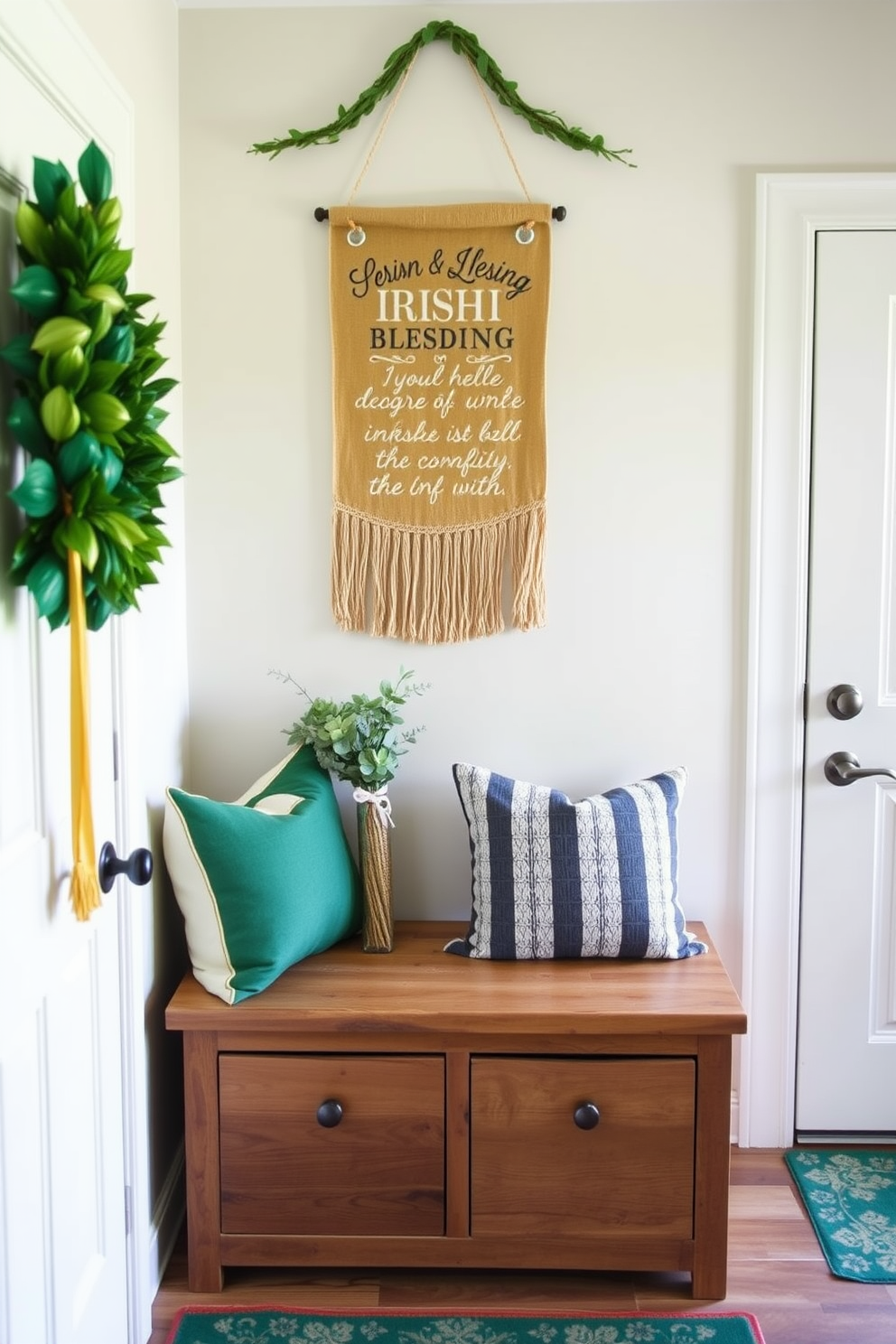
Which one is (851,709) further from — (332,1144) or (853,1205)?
(332,1144)

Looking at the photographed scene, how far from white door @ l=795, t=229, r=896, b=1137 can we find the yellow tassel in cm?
155

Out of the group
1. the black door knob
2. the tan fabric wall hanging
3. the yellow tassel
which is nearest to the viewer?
the yellow tassel

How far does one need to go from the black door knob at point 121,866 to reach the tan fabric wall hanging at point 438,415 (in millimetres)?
825

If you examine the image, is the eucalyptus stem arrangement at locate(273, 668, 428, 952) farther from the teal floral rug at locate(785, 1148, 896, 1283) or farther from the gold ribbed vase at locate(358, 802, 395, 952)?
the teal floral rug at locate(785, 1148, 896, 1283)

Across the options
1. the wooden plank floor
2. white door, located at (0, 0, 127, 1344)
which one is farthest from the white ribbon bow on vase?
the wooden plank floor

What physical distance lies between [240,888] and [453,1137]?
23.6 inches

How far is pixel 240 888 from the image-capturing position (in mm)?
2008

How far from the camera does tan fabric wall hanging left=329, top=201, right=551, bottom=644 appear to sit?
2301 millimetres

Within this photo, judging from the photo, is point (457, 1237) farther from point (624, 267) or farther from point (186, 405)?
point (624, 267)

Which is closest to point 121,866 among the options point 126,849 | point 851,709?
point 126,849

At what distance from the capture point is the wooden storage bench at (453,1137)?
202 centimetres

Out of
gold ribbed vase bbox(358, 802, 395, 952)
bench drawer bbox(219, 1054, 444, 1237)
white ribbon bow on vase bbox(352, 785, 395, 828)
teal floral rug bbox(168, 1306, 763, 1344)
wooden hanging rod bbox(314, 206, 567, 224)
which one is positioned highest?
wooden hanging rod bbox(314, 206, 567, 224)

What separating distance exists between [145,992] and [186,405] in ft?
3.92

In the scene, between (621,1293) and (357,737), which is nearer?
(621,1293)
